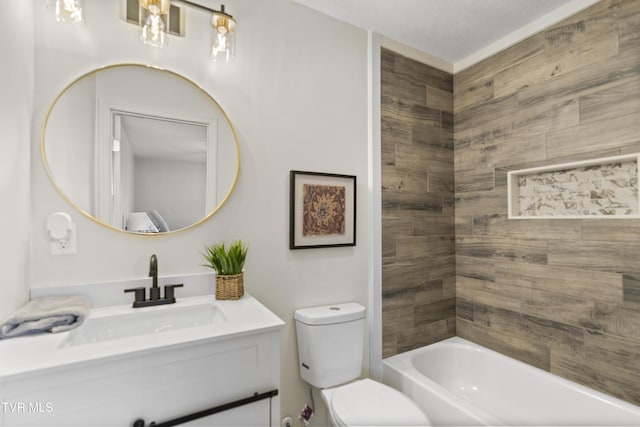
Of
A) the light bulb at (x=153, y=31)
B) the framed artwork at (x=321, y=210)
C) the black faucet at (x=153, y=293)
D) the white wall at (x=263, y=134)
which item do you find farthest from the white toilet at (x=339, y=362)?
the light bulb at (x=153, y=31)

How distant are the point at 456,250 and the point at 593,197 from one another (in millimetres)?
916

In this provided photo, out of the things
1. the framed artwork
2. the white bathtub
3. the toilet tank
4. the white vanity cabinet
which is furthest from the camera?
the framed artwork

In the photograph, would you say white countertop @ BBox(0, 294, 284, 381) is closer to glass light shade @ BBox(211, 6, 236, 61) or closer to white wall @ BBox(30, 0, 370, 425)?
white wall @ BBox(30, 0, 370, 425)

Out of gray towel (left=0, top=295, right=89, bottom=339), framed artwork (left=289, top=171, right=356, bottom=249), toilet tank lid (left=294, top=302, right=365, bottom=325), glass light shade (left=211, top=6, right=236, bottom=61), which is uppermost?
glass light shade (left=211, top=6, right=236, bottom=61)

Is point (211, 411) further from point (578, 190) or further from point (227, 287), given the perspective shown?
point (578, 190)

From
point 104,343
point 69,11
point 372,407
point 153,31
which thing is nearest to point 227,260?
point 104,343

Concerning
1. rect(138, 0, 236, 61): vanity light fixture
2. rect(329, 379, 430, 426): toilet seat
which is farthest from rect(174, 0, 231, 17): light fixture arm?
rect(329, 379, 430, 426): toilet seat

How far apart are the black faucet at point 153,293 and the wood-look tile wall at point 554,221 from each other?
201cm

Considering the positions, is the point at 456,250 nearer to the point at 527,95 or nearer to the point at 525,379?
the point at 525,379

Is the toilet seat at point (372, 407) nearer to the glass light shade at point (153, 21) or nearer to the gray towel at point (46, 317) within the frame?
the gray towel at point (46, 317)

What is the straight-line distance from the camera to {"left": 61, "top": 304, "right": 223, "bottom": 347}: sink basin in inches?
47.6

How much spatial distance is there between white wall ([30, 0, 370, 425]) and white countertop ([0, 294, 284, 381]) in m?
0.31

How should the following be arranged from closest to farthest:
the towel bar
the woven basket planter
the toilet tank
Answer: the towel bar < the woven basket planter < the toilet tank

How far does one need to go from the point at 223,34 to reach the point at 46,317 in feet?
4.45
